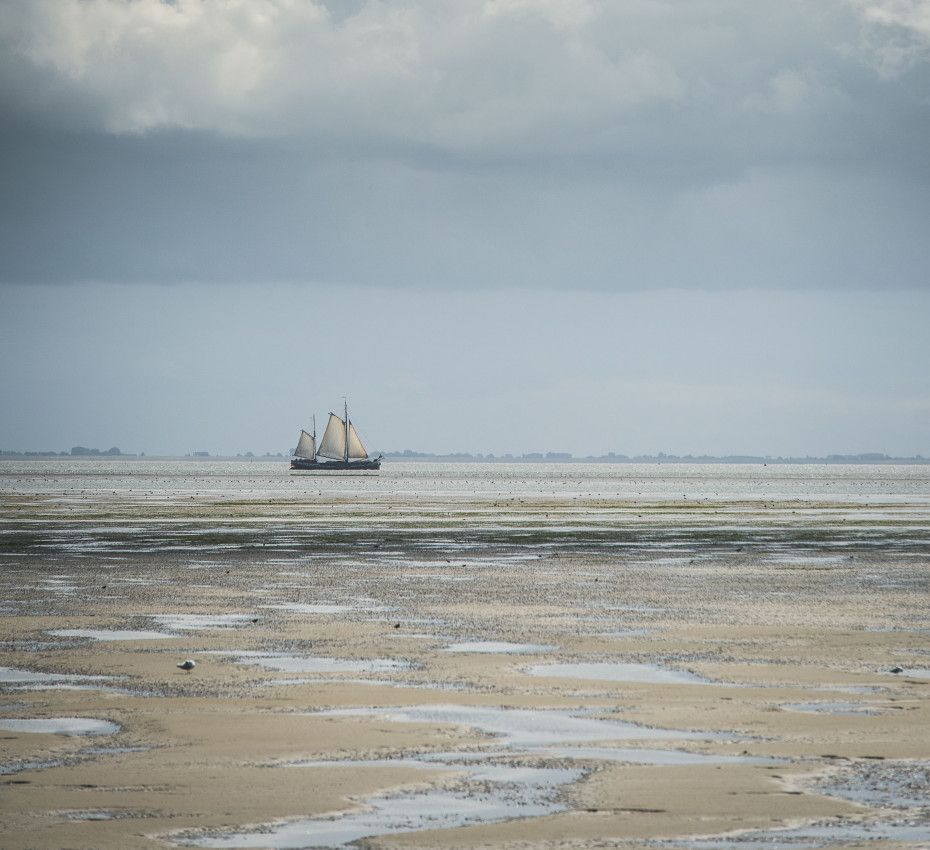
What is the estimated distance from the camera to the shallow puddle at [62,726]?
12.5 meters

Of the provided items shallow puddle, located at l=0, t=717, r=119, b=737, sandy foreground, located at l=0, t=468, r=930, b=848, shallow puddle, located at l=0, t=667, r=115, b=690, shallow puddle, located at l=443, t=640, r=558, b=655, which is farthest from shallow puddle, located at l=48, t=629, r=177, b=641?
shallow puddle, located at l=0, t=717, r=119, b=737

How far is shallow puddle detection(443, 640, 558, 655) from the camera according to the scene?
18.0 metres

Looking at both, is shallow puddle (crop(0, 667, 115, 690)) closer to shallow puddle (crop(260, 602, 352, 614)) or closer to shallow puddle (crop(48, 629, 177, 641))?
shallow puddle (crop(48, 629, 177, 641))

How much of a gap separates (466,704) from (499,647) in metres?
4.47

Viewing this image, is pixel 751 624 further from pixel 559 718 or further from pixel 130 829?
pixel 130 829

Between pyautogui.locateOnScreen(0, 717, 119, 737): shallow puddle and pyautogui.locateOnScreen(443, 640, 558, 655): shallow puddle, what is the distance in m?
5.85

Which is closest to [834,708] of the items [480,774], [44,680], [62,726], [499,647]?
[480,774]

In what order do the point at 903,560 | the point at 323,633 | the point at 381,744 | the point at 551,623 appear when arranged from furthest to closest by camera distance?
the point at 903,560 < the point at 551,623 < the point at 323,633 < the point at 381,744

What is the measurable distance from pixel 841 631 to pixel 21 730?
11.5 m

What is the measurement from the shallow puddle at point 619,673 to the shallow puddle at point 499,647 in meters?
1.24

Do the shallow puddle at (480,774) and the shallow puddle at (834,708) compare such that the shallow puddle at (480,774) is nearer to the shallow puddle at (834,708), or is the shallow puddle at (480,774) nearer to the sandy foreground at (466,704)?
the sandy foreground at (466,704)

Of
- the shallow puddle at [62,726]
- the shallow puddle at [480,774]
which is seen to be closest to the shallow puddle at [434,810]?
the shallow puddle at [480,774]

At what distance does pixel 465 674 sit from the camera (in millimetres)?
15938

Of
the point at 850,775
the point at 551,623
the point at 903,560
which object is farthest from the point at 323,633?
the point at 903,560
